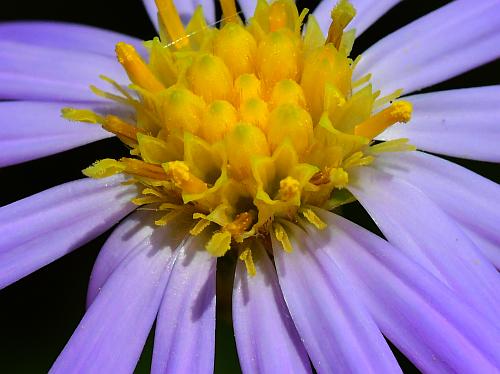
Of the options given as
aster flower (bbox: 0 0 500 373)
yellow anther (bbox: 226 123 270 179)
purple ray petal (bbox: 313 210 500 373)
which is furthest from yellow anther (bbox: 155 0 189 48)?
purple ray petal (bbox: 313 210 500 373)

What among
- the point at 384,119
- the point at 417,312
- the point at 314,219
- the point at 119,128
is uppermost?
the point at 119,128

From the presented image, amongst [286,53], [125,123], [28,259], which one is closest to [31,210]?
[28,259]

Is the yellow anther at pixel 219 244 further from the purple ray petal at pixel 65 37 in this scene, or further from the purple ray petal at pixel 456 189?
the purple ray petal at pixel 65 37

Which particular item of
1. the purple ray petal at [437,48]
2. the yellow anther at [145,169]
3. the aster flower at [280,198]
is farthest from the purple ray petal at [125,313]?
the purple ray petal at [437,48]

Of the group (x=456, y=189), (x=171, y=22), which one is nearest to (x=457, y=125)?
(x=456, y=189)

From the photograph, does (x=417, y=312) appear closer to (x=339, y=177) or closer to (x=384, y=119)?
(x=339, y=177)

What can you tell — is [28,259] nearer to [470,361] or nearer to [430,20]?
[470,361]
